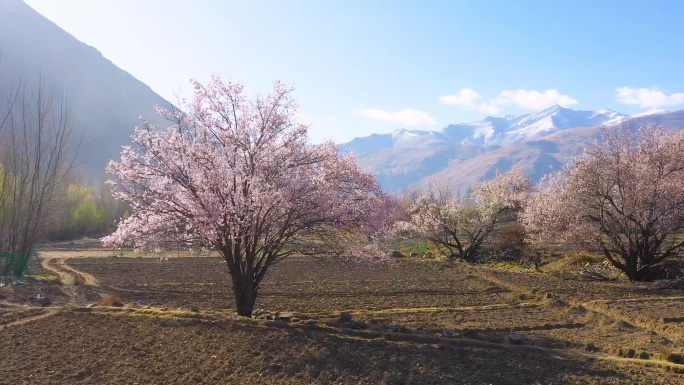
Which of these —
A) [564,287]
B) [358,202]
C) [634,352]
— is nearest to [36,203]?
[358,202]

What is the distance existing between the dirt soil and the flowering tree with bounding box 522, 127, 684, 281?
2.94 metres

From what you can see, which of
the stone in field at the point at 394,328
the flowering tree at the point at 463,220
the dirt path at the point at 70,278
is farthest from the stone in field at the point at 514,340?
the flowering tree at the point at 463,220

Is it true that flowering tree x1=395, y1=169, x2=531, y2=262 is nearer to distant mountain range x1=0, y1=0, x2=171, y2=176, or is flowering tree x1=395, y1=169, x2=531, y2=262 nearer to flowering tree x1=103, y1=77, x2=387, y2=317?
flowering tree x1=103, y1=77, x2=387, y2=317

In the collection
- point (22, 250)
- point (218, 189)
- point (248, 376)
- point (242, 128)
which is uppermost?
point (242, 128)

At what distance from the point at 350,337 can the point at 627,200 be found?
17004 millimetres

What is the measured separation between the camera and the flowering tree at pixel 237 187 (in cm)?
1215

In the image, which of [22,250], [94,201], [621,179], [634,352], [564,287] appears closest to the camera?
[634,352]

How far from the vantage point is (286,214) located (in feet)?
41.7

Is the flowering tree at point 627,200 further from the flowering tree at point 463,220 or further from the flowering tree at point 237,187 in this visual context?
the flowering tree at point 237,187

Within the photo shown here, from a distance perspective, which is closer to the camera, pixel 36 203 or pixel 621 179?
pixel 621 179

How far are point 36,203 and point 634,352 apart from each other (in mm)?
26849

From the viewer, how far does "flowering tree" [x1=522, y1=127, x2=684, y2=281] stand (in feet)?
74.5

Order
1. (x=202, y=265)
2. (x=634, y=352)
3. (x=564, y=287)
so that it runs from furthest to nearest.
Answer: (x=202, y=265), (x=564, y=287), (x=634, y=352)

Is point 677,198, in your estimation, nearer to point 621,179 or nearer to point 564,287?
point 621,179
